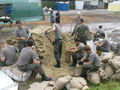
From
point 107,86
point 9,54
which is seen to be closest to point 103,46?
point 107,86

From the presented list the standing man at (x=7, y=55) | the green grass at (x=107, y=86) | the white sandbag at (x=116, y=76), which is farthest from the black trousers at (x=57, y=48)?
the white sandbag at (x=116, y=76)

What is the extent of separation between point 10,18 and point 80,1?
1116 inches

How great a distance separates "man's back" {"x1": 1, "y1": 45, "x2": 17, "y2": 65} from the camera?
10984 millimetres

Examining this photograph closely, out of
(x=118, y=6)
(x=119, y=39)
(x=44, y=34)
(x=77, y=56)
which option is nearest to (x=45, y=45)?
(x=44, y=34)

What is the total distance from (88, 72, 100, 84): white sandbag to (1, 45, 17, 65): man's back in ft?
9.31

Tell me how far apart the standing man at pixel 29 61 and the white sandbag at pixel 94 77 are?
1467 millimetres

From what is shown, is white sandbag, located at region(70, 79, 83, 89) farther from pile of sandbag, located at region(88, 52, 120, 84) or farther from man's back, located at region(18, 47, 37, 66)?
man's back, located at region(18, 47, 37, 66)

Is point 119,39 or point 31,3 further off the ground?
point 31,3

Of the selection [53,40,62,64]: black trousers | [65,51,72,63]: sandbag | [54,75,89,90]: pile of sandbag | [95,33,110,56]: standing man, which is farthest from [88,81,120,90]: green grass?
[95,33,110,56]: standing man

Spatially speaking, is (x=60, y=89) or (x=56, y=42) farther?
(x=56, y=42)

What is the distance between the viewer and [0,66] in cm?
1111

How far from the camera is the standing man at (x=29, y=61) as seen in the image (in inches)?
388

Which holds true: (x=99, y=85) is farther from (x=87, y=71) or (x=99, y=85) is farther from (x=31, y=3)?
(x=31, y=3)

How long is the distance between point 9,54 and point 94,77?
3.11 m
